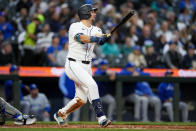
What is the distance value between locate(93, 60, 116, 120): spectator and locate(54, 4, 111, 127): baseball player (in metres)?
3.50

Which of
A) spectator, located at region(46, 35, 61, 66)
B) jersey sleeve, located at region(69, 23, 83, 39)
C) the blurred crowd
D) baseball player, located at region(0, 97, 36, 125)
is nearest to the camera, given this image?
jersey sleeve, located at region(69, 23, 83, 39)

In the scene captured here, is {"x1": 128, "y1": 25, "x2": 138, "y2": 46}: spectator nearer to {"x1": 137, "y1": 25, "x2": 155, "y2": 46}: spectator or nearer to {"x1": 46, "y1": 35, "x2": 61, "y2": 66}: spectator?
{"x1": 137, "y1": 25, "x2": 155, "y2": 46}: spectator

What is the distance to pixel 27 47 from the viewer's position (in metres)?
12.4

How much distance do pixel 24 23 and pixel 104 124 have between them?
21.7 ft

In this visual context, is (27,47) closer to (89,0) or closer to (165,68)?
(165,68)

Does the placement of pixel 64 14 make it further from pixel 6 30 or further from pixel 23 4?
pixel 6 30

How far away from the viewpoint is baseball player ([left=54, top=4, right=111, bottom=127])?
7254mm

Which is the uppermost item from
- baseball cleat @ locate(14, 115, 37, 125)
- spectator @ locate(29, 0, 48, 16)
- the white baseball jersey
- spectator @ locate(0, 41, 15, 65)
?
spectator @ locate(29, 0, 48, 16)

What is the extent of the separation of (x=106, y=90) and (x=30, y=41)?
263cm

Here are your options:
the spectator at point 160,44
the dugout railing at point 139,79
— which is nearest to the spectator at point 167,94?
the dugout railing at point 139,79

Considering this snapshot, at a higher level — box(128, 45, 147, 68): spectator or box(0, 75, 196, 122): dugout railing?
box(128, 45, 147, 68): spectator

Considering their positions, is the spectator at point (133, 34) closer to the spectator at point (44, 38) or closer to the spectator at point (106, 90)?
the spectator at point (44, 38)

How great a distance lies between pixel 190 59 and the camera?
13359 mm

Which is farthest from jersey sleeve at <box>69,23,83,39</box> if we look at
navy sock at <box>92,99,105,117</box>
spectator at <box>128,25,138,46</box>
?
spectator at <box>128,25,138,46</box>
